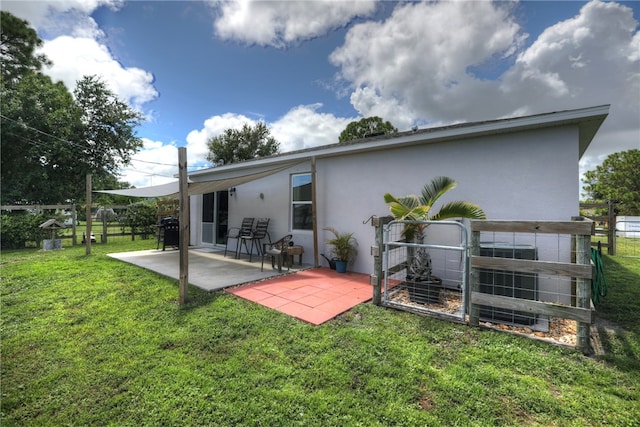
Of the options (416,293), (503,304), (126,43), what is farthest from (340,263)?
(126,43)

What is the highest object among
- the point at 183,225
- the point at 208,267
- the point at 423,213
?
the point at 423,213

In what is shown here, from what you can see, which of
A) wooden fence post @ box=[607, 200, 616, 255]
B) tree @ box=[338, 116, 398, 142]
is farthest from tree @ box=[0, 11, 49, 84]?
wooden fence post @ box=[607, 200, 616, 255]

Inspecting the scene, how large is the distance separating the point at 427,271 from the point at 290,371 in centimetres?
274

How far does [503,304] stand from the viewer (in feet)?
9.96

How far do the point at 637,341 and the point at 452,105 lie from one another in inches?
358

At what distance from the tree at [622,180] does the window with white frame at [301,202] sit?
79.9 feet

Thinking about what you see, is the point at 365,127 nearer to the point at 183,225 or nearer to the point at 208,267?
the point at 208,267

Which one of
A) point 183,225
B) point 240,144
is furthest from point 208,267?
point 240,144

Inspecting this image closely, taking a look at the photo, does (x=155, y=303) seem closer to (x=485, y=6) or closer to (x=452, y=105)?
(x=485, y=6)

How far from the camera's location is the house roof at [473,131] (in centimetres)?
369

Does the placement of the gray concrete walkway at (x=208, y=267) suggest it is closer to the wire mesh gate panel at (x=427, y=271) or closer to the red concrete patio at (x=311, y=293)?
the red concrete patio at (x=311, y=293)

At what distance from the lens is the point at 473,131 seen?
4.45 m

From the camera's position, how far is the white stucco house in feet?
13.1

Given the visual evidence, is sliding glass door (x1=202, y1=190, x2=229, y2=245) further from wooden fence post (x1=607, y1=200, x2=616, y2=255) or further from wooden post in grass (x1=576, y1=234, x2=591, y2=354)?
wooden fence post (x1=607, y1=200, x2=616, y2=255)
